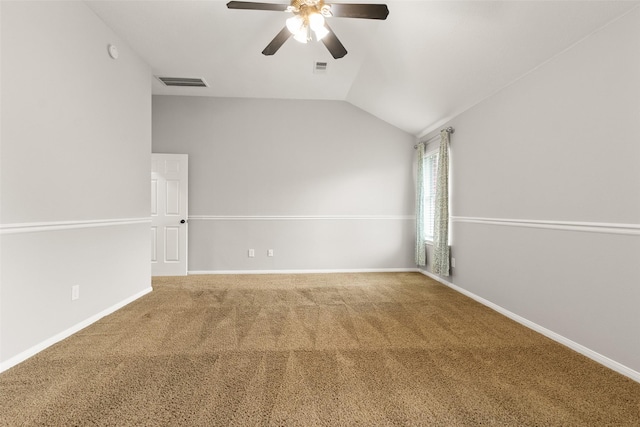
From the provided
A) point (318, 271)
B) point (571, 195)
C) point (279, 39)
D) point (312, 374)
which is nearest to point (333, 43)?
point (279, 39)

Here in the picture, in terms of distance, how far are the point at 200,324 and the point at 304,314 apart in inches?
39.4

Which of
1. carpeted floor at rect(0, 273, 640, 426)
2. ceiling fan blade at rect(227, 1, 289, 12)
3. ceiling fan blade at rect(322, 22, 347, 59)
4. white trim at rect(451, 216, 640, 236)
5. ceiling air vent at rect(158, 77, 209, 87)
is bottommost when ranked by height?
carpeted floor at rect(0, 273, 640, 426)

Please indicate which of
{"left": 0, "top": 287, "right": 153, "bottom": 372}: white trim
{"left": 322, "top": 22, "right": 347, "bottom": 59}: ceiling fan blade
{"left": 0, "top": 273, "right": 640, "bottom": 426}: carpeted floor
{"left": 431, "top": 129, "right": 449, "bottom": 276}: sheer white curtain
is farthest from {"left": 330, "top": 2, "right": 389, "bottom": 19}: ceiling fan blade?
{"left": 0, "top": 287, "right": 153, "bottom": 372}: white trim

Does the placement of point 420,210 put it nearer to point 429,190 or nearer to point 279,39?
point 429,190

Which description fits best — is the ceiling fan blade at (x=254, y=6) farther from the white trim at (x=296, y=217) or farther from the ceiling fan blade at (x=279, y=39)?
the white trim at (x=296, y=217)

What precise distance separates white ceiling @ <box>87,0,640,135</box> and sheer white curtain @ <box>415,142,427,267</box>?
0.59 m

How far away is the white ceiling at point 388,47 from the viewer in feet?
8.54

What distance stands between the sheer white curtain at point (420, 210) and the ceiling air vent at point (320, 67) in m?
2.06

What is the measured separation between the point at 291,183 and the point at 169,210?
6.64 ft

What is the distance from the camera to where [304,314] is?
3.36 metres

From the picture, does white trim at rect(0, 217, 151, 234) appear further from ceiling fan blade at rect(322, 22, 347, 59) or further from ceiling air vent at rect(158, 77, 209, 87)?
ceiling fan blade at rect(322, 22, 347, 59)

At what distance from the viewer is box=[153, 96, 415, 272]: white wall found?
5.46 metres

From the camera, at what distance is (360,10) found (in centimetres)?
249

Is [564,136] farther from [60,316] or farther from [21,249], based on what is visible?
[60,316]
